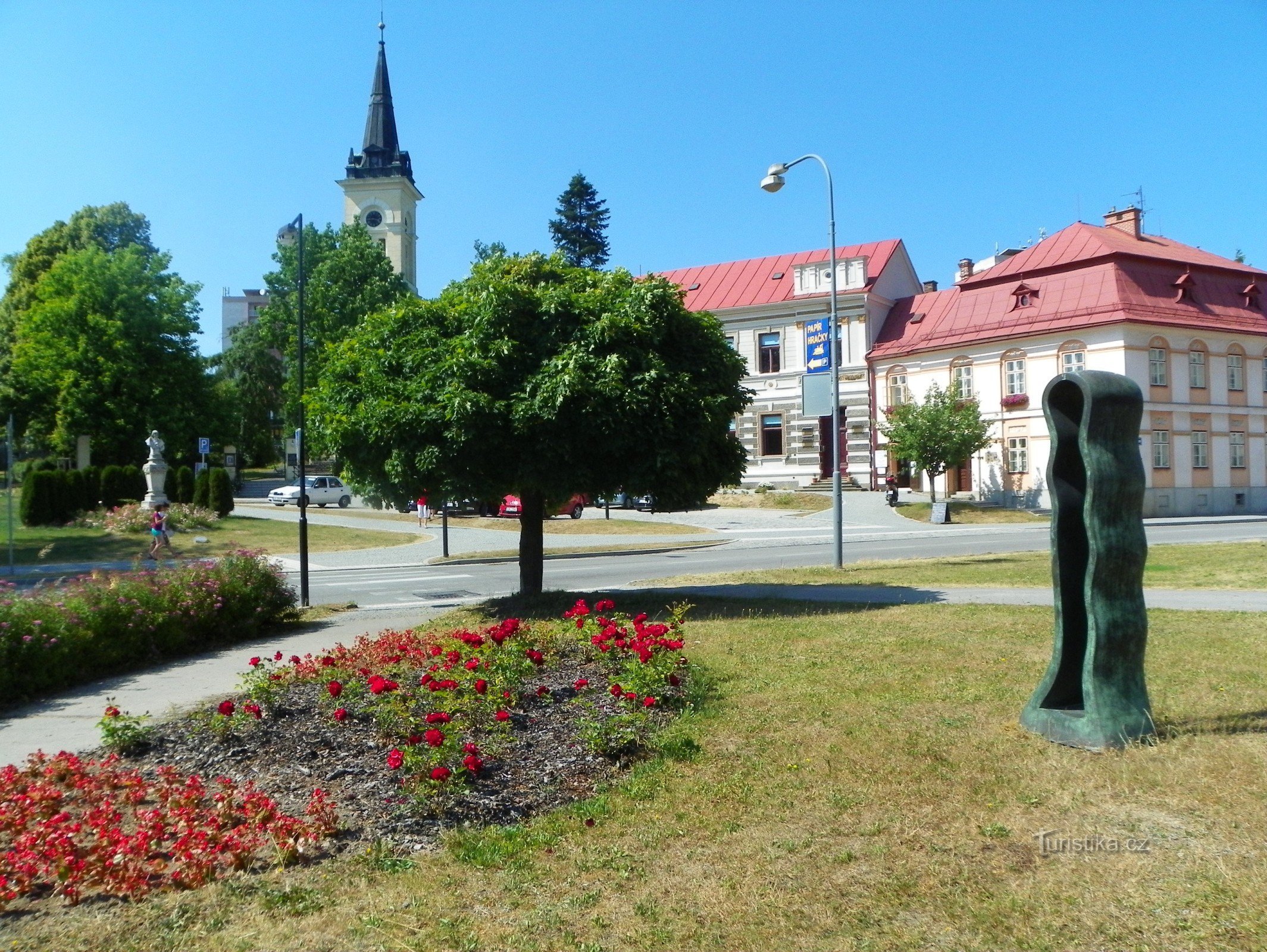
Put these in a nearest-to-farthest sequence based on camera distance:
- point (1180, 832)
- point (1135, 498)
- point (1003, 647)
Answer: point (1180, 832) → point (1135, 498) → point (1003, 647)

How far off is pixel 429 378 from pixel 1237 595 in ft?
35.8

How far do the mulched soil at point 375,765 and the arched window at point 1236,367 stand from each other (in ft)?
157

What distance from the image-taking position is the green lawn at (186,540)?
2817 cm

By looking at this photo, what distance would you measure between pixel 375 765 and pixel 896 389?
49123mm

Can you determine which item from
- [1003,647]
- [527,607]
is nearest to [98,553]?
[527,607]

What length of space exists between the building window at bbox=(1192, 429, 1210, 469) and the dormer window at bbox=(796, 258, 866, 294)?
17046mm

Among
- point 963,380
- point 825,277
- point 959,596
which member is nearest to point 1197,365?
point 963,380

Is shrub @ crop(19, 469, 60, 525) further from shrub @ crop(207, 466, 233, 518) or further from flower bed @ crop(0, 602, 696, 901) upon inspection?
Result: flower bed @ crop(0, 602, 696, 901)

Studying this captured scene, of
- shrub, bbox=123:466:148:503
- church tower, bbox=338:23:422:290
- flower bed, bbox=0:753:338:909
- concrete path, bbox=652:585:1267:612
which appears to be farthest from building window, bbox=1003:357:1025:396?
church tower, bbox=338:23:422:290

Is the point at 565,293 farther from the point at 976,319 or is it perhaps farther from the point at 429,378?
the point at 976,319

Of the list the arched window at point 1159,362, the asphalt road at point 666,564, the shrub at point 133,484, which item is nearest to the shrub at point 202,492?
the shrub at point 133,484

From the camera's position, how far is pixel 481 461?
41.7ft

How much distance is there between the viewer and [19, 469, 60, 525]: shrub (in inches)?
1399

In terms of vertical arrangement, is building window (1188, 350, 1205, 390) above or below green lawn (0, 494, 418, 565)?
above
